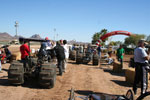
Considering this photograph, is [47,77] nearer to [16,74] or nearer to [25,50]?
[16,74]

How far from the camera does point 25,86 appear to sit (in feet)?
23.6

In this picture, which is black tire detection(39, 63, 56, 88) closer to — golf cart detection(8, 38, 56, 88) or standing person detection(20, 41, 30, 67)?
golf cart detection(8, 38, 56, 88)

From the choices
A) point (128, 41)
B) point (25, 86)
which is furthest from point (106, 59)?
point (128, 41)

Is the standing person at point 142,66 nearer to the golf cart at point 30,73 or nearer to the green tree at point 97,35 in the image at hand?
the golf cart at point 30,73

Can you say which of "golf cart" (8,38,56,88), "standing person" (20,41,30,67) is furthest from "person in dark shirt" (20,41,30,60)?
"golf cart" (8,38,56,88)

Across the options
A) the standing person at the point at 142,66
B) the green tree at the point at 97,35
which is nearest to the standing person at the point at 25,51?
the standing person at the point at 142,66

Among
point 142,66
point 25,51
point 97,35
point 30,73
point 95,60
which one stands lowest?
point 95,60

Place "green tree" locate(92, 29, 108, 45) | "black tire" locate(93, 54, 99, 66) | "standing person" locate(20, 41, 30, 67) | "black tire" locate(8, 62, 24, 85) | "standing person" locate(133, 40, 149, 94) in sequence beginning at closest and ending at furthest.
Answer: "standing person" locate(133, 40, 149, 94) < "black tire" locate(8, 62, 24, 85) < "standing person" locate(20, 41, 30, 67) < "black tire" locate(93, 54, 99, 66) < "green tree" locate(92, 29, 108, 45)

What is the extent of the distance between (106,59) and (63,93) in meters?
11.2

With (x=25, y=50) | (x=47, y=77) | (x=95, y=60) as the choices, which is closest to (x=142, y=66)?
(x=47, y=77)

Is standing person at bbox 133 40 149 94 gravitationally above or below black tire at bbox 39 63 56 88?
above

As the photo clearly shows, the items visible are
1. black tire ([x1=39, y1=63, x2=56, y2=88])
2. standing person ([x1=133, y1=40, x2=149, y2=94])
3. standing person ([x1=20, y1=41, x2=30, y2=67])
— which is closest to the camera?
standing person ([x1=133, y1=40, x2=149, y2=94])

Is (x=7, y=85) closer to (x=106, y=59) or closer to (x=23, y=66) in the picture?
(x=23, y=66)

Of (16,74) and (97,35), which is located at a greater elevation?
(97,35)
